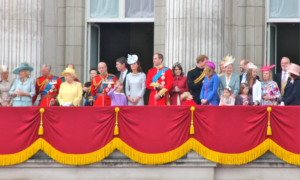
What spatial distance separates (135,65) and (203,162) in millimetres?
2882

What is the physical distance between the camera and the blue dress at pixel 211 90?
1133cm

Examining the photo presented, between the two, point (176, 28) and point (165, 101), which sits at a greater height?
point (176, 28)

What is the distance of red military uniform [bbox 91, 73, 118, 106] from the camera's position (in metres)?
12.2

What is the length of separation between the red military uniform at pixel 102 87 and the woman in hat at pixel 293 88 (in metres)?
4.00

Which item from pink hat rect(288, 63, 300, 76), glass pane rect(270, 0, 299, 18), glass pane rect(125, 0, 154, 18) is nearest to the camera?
pink hat rect(288, 63, 300, 76)

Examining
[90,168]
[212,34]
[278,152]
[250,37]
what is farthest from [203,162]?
[250,37]

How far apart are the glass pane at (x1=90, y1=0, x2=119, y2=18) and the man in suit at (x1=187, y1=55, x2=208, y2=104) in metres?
4.68

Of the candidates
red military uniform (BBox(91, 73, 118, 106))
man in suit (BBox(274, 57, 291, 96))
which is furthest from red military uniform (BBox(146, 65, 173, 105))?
man in suit (BBox(274, 57, 291, 96))

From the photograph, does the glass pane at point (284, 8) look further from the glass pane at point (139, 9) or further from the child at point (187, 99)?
the child at point (187, 99)

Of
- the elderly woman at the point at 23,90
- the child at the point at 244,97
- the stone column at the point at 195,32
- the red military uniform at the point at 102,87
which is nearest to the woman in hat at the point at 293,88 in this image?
the child at the point at 244,97

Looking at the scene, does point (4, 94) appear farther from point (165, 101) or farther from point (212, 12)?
point (212, 12)

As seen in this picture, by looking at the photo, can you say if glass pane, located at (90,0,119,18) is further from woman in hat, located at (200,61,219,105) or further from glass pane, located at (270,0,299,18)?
woman in hat, located at (200,61,219,105)

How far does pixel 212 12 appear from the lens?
13.7 meters

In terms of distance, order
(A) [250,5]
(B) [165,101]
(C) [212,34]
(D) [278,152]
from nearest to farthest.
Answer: (D) [278,152]
(B) [165,101]
(C) [212,34]
(A) [250,5]
